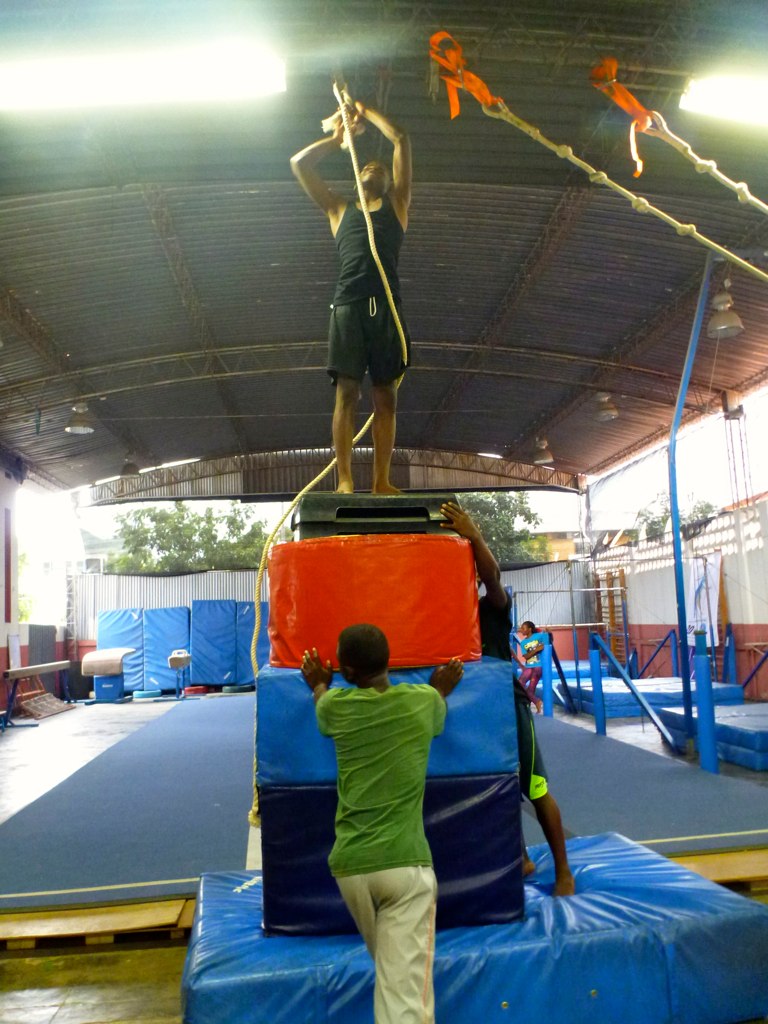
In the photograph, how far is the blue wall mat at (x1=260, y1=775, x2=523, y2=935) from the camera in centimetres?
271

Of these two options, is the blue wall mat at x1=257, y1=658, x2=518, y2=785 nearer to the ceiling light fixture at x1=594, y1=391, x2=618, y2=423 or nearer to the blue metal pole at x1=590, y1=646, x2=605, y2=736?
the blue metal pole at x1=590, y1=646, x2=605, y2=736

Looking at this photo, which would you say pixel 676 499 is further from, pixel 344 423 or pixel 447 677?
pixel 447 677

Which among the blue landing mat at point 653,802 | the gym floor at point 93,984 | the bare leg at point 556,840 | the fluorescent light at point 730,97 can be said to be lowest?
the gym floor at point 93,984

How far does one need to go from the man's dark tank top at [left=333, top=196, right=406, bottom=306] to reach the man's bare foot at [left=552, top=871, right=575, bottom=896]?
2338 mm

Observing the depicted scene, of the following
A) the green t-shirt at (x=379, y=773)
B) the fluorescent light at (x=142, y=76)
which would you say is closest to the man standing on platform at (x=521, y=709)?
the green t-shirt at (x=379, y=773)

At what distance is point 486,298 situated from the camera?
11.1 metres

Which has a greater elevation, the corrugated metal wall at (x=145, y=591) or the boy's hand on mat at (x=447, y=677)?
the corrugated metal wall at (x=145, y=591)

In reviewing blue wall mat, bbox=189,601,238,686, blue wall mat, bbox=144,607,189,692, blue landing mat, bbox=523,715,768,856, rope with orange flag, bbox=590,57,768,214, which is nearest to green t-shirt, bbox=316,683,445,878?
blue landing mat, bbox=523,715,768,856

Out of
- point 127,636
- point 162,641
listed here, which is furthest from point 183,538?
point 162,641

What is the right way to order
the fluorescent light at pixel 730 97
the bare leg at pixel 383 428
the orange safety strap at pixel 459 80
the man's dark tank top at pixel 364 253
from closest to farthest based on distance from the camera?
the man's dark tank top at pixel 364 253 < the bare leg at pixel 383 428 < the orange safety strap at pixel 459 80 < the fluorescent light at pixel 730 97

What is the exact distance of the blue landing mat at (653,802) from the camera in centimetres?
441

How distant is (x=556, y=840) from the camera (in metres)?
3.10

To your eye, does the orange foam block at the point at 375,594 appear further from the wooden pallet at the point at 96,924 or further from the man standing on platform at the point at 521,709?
the wooden pallet at the point at 96,924

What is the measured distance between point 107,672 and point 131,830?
447 inches
